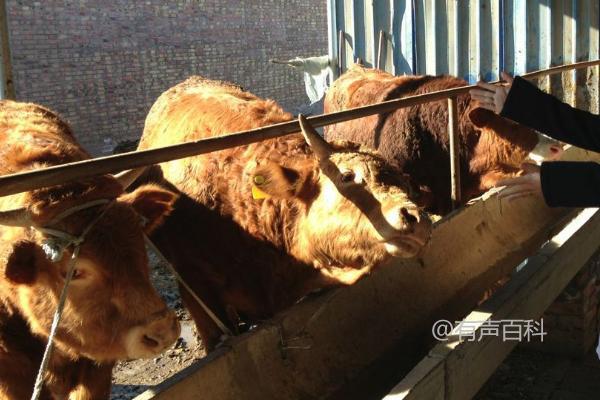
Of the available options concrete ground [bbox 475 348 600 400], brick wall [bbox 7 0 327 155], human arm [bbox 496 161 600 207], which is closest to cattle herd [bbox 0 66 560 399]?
human arm [bbox 496 161 600 207]

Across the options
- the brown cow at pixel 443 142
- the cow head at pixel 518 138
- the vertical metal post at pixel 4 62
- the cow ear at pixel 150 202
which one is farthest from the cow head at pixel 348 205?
the vertical metal post at pixel 4 62

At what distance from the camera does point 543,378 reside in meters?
5.00

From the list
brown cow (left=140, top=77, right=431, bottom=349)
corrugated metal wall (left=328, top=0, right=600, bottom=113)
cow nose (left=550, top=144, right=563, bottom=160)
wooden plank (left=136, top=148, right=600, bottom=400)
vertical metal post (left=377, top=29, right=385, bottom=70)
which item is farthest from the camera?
vertical metal post (left=377, top=29, right=385, bottom=70)

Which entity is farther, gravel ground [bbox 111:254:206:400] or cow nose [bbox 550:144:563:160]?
cow nose [bbox 550:144:563:160]

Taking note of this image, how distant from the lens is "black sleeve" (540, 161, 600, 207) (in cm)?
292

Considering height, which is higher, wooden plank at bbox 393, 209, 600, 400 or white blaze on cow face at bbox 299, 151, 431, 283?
white blaze on cow face at bbox 299, 151, 431, 283

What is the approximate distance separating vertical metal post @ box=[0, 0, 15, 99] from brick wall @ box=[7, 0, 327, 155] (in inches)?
343

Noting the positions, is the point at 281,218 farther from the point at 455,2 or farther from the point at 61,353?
the point at 455,2

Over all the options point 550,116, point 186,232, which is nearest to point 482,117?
point 550,116

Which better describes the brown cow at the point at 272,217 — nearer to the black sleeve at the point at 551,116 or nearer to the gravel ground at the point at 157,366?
the black sleeve at the point at 551,116

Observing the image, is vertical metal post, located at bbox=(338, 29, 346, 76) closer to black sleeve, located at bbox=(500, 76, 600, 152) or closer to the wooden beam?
the wooden beam

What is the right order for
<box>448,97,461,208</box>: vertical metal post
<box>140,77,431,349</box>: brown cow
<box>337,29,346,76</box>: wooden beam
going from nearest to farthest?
<box>140,77,431,349</box>: brown cow → <box>448,97,461,208</box>: vertical metal post → <box>337,29,346,76</box>: wooden beam

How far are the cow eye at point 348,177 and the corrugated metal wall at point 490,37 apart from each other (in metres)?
Answer: 5.20

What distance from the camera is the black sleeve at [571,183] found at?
115 inches
